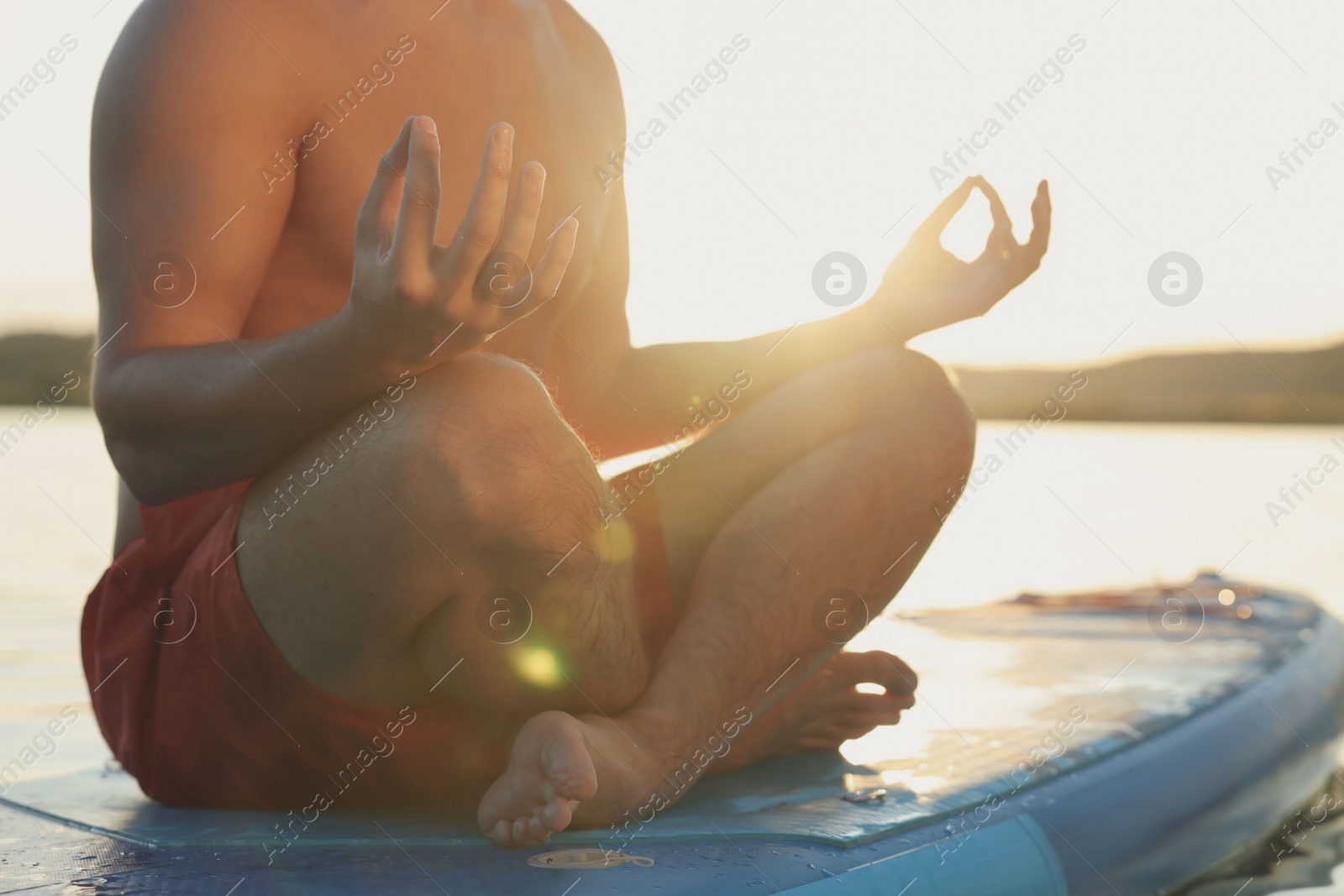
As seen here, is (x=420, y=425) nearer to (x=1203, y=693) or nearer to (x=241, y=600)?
(x=241, y=600)

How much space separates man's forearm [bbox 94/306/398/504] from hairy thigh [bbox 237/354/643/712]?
0.04 m

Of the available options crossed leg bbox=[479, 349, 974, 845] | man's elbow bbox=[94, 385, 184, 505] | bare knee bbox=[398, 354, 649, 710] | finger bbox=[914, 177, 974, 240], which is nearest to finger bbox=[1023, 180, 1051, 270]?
finger bbox=[914, 177, 974, 240]

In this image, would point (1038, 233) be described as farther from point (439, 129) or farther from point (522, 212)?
point (522, 212)

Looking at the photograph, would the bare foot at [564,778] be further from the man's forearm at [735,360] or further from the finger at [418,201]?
the man's forearm at [735,360]

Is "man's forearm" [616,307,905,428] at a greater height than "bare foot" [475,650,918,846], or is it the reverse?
"man's forearm" [616,307,905,428]

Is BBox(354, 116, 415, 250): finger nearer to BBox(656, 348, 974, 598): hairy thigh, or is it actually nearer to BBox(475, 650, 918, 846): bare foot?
BBox(475, 650, 918, 846): bare foot

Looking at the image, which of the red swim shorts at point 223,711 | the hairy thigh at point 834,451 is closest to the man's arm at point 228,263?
the red swim shorts at point 223,711

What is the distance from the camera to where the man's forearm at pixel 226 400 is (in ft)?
3.28

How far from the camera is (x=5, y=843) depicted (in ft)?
3.98

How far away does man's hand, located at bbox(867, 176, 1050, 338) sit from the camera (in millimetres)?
1609

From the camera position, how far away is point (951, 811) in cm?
131

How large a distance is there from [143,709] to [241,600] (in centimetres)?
31

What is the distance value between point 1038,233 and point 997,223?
8 cm

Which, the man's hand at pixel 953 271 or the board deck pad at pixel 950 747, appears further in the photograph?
the man's hand at pixel 953 271
